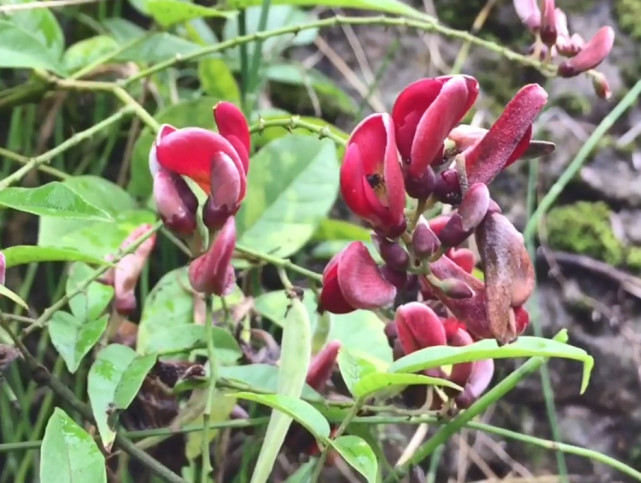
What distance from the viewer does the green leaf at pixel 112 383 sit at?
47 centimetres

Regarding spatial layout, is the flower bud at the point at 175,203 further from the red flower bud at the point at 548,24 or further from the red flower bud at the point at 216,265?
the red flower bud at the point at 548,24

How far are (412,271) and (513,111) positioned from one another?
→ 97mm

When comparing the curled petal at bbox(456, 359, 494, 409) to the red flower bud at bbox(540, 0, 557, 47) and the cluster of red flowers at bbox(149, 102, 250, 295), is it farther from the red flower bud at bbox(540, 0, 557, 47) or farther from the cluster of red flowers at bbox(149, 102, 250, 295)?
the red flower bud at bbox(540, 0, 557, 47)

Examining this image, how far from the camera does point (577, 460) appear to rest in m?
0.91

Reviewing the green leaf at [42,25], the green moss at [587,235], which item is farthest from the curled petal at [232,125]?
the green moss at [587,235]

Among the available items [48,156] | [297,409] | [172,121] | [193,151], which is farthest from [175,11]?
[297,409]

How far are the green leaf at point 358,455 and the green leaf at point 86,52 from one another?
1.62ft

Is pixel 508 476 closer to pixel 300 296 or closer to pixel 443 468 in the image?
pixel 443 468

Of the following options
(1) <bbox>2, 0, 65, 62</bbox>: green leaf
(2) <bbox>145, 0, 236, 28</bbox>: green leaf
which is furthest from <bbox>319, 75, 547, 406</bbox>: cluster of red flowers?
(1) <bbox>2, 0, 65, 62</bbox>: green leaf

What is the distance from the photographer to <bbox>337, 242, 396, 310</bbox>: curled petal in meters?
0.45

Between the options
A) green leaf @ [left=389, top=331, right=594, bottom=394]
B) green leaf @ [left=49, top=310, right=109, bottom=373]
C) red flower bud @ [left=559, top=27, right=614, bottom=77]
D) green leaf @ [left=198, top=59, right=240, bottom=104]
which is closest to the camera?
green leaf @ [left=389, top=331, right=594, bottom=394]

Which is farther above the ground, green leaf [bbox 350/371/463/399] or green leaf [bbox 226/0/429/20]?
green leaf [bbox 226/0/429/20]

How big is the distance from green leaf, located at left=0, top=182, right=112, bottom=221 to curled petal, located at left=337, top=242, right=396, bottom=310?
13 cm

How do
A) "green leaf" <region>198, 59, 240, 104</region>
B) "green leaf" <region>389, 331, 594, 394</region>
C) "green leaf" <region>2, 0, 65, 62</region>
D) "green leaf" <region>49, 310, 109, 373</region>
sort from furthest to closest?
"green leaf" <region>198, 59, 240, 104</region> → "green leaf" <region>2, 0, 65, 62</region> → "green leaf" <region>49, 310, 109, 373</region> → "green leaf" <region>389, 331, 594, 394</region>
